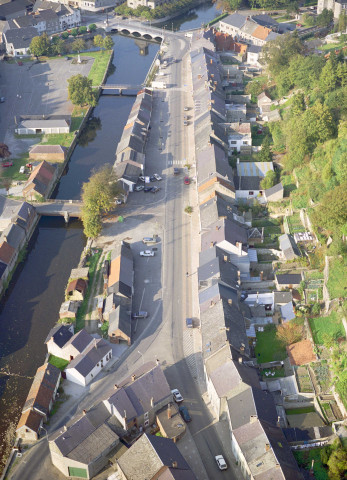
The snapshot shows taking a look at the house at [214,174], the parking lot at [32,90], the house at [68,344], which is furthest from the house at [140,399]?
the parking lot at [32,90]

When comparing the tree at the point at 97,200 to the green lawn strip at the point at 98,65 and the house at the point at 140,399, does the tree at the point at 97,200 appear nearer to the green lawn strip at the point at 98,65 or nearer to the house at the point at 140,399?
the house at the point at 140,399

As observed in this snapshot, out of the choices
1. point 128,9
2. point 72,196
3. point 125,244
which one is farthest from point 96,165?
point 128,9

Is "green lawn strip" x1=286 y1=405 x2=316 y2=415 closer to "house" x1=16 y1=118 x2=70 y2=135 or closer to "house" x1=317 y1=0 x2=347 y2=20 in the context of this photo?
"house" x1=16 y1=118 x2=70 y2=135

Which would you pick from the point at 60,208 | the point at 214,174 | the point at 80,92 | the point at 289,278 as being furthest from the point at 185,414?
the point at 80,92

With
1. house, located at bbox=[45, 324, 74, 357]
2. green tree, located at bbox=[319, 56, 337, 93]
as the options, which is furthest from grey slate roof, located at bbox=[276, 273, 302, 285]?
green tree, located at bbox=[319, 56, 337, 93]

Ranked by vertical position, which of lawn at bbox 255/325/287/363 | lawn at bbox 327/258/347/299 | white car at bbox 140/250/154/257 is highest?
lawn at bbox 327/258/347/299

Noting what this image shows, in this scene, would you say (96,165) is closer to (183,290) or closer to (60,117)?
(60,117)
